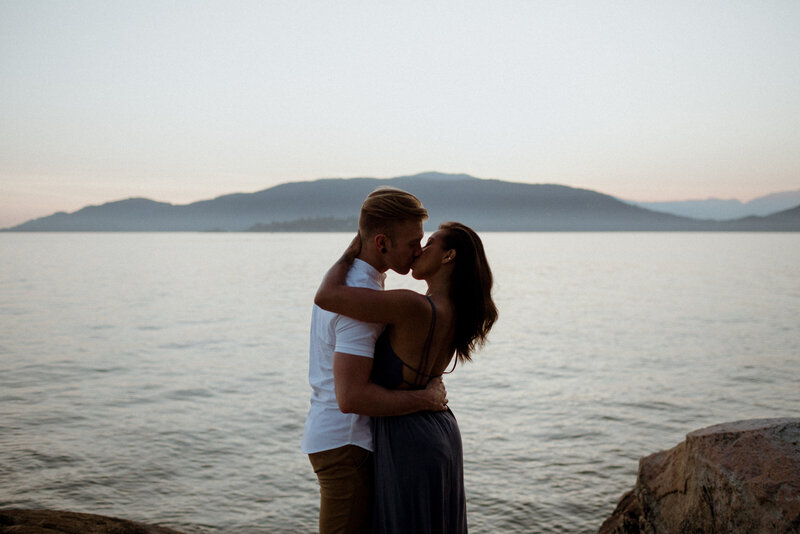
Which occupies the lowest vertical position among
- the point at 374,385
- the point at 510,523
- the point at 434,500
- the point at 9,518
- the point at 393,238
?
the point at 510,523

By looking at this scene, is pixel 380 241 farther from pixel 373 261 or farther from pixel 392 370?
pixel 392 370

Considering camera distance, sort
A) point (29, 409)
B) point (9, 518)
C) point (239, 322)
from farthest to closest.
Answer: point (239, 322), point (29, 409), point (9, 518)

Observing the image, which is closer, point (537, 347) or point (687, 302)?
point (537, 347)

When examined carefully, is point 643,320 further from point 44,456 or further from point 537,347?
point 44,456

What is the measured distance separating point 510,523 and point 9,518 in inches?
188

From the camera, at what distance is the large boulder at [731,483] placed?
11.1 feet

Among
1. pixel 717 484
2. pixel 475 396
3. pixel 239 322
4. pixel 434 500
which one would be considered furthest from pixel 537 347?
pixel 434 500

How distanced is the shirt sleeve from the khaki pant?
1.53 ft

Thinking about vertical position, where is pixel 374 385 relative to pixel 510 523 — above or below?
above

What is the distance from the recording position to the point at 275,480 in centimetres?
788

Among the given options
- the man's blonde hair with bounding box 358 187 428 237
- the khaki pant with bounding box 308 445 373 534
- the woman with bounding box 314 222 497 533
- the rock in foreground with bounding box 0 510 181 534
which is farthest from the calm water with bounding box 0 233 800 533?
the man's blonde hair with bounding box 358 187 428 237

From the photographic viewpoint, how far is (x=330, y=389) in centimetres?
288

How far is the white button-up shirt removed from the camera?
2.83 m

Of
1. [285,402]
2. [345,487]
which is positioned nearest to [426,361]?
[345,487]
